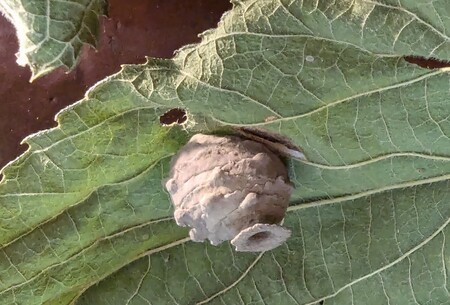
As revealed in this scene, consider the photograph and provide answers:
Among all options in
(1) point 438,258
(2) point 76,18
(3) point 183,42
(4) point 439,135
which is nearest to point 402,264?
(1) point 438,258

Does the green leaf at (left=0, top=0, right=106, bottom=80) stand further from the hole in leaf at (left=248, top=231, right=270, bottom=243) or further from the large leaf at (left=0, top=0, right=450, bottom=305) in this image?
the hole in leaf at (left=248, top=231, right=270, bottom=243)

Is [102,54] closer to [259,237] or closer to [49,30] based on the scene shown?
[49,30]

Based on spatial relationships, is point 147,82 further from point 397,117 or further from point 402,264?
point 402,264

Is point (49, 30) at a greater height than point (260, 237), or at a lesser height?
greater

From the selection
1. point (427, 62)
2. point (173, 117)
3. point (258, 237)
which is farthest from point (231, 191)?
point (427, 62)

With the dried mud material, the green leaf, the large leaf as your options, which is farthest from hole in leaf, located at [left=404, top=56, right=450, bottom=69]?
the green leaf

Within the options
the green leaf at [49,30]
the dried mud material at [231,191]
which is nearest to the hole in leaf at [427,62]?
the dried mud material at [231,191]
